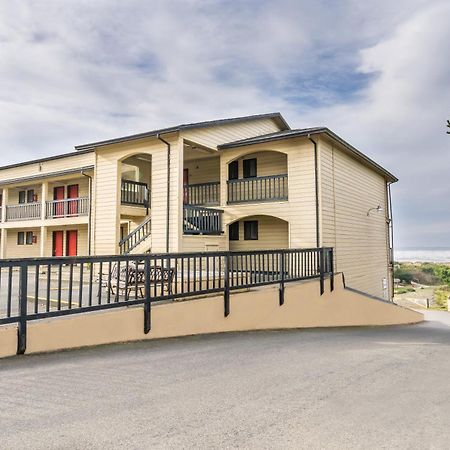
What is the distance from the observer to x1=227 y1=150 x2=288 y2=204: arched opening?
1462 cm

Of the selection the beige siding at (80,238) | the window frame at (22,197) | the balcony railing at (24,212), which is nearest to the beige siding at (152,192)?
the beige siding at (80,238)

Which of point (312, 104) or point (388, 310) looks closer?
point (388, 310)

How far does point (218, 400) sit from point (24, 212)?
22.2m

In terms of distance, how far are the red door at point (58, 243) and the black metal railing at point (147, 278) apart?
10426mm

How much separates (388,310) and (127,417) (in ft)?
46.5

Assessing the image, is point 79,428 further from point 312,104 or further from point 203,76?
point 312,104

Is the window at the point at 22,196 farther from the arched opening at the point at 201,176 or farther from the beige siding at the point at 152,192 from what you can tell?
the arched opening at the point at 201,176

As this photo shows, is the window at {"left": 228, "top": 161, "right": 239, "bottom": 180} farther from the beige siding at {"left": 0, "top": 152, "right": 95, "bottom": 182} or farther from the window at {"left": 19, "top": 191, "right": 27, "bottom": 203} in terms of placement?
the window at {"left": 19, "top": 191, "right": 27, "bottom": 203}

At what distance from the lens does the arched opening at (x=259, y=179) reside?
48.0 ft

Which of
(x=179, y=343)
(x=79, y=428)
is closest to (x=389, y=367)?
(x=179, y=343)

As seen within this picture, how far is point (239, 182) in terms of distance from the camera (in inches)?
606

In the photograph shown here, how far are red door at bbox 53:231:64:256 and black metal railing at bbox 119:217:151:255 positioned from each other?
9.69 metres

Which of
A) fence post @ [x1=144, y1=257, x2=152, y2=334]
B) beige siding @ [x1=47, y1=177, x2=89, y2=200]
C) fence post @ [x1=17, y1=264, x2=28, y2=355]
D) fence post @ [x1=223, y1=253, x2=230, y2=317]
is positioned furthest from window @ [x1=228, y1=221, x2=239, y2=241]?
fence post @ [x1=17, y1=264, x2=28, y2=355]

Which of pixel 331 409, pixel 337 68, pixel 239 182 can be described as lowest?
pixel 331 409
